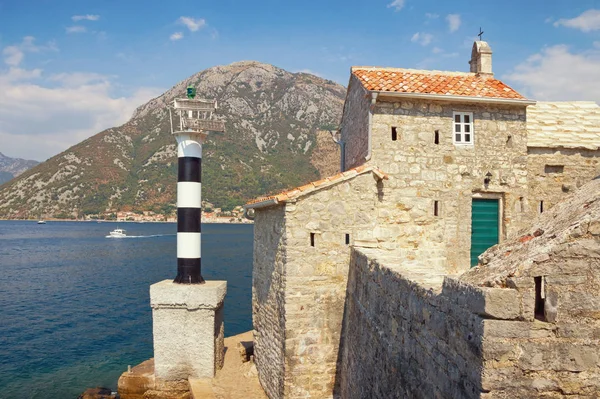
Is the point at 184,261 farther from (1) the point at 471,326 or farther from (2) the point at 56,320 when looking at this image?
(2) the point at 56,320

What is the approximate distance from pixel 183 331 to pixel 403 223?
6366 mm

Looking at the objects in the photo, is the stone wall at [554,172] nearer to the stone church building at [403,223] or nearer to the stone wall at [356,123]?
the stone church building at [403,223]

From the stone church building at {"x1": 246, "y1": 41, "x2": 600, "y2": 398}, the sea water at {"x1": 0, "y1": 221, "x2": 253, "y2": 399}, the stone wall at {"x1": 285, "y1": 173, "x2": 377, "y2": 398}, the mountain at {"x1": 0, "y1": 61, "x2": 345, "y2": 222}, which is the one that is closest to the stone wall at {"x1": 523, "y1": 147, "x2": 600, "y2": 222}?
the stone church building at {"x1": 246, "y1": 41, "x2": 600, "y2": 398}

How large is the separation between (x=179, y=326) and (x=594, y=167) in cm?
1160

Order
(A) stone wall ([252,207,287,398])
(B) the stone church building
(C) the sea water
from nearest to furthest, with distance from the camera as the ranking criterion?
1. (B) the stone church building
2. (A) stone wall ([252,207,287,398])
3. (C) the sea water

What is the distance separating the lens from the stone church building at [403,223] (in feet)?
17.9

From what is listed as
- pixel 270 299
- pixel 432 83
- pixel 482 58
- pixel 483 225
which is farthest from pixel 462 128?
pixel 270 299

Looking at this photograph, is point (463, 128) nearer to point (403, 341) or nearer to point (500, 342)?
point (403, 341)

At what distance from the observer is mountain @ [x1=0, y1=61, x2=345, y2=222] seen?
106 meters

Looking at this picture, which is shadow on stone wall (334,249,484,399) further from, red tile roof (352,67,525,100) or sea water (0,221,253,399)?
sea water (0,221,253,399)

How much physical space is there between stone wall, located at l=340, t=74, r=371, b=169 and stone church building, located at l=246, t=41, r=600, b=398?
0.06m

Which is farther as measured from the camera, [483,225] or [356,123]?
[356,123]

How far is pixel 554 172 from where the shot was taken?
11.6 m

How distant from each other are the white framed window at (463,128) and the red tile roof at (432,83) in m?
0.51
